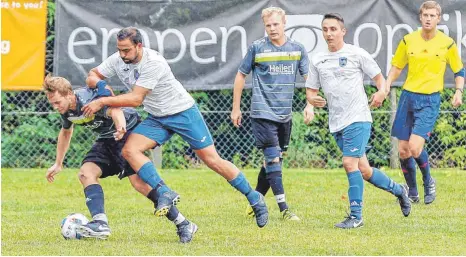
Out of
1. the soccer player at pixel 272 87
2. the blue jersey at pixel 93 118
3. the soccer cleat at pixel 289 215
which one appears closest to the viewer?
the blue jersey at pixel 93 118

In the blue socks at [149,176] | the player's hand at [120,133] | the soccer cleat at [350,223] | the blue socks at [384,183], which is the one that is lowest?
the soccer cleat at [350,223]

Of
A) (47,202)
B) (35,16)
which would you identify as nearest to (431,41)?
(47,202)

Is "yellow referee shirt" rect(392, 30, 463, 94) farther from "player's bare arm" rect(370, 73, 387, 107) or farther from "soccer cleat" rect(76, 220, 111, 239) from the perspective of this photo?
"soccer cleat" rect(76, 220, 111, 239)

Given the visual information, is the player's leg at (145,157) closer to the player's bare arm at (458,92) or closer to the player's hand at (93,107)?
the player's hand at (93,107)

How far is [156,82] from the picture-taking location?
894cm

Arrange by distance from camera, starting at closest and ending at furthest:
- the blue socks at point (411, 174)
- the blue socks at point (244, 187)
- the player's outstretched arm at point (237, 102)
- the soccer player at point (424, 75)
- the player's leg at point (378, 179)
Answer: the blue socks at point (244, 187) → the player's leg at point (378, 179) → the player's outstretched arm at point (237, 102) → the soccer player at point (424, 75) → the blue socks at point (411, 174)

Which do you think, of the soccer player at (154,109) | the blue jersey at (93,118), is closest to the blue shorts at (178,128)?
the soccer player at (154,109)

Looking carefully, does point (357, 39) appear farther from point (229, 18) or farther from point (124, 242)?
point (124, 242)

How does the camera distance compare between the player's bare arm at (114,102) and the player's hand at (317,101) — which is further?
the player's hand at (317,101)

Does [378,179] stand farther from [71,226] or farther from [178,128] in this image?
[71,226]

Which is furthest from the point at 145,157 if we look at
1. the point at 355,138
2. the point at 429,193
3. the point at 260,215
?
the point at 429,193

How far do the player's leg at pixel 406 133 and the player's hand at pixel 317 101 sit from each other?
1.79 meters

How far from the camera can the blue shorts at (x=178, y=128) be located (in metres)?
9.15

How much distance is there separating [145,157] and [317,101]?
62.4 inches
